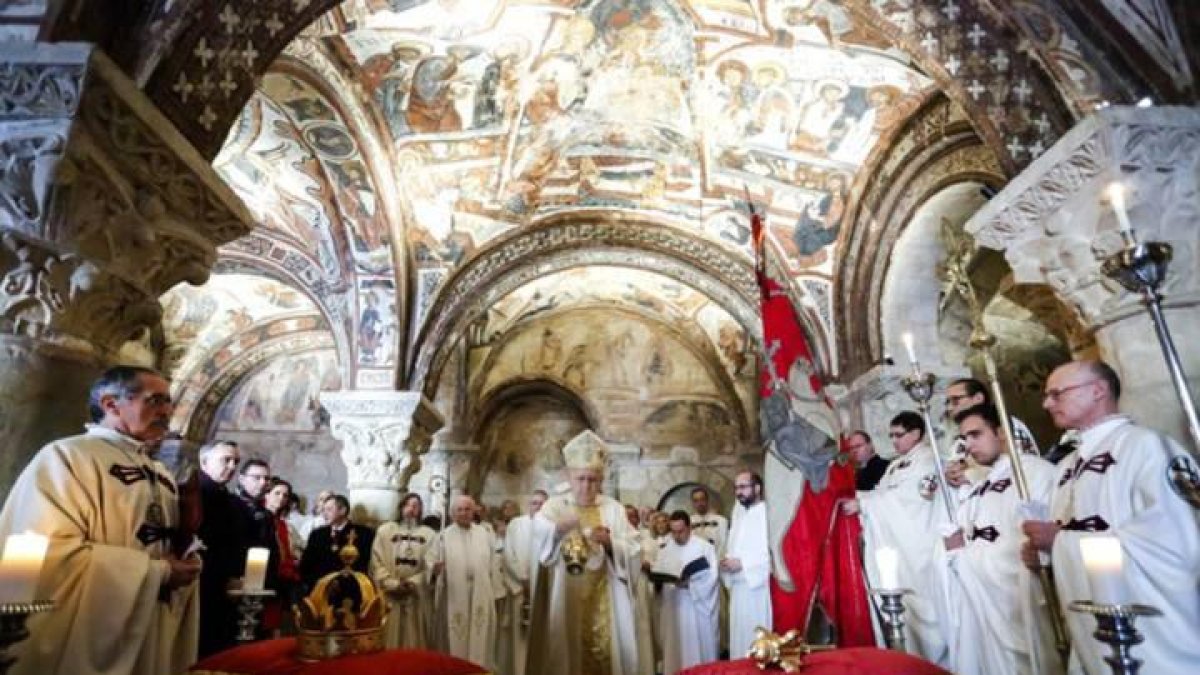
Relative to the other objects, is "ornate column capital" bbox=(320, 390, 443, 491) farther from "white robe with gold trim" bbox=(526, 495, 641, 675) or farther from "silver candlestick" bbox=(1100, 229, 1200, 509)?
"silver candlestick" bbox=(1100, 229, 1200, 509)

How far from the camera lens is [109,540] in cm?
264

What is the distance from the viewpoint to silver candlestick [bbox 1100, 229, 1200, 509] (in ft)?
7.34

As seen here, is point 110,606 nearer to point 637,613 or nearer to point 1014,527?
point 1014,527

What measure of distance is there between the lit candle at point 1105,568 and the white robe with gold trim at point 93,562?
9.95 feet

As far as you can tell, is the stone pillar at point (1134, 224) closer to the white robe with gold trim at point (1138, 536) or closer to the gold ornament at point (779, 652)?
the white robe with gold trim at point (1138, 536)

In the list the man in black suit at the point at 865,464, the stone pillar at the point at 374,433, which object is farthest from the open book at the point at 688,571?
the stone pillar at the point at 374,433

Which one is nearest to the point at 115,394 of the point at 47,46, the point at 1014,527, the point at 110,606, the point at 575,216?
the point at 110,606

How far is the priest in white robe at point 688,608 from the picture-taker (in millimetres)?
7012

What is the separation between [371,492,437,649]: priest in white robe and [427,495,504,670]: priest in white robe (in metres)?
0.10

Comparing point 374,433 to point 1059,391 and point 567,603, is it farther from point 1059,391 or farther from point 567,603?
point 1059,391

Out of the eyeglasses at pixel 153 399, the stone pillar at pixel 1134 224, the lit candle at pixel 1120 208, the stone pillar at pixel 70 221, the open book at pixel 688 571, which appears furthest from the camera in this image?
the open book at pixel 688 571

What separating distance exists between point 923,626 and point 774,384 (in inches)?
73.1

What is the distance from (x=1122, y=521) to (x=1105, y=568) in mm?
863

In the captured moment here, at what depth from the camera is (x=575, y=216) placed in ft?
33.1
